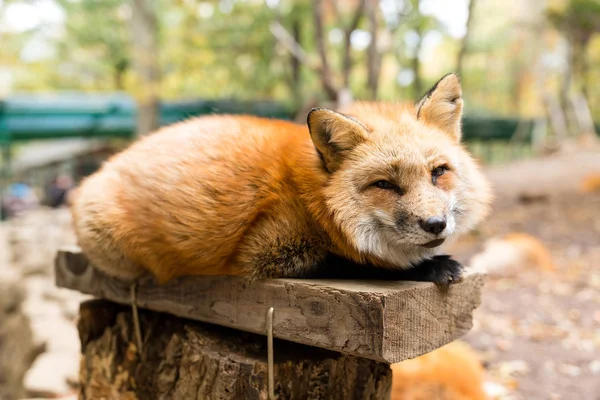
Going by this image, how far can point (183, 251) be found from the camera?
79.6 inches

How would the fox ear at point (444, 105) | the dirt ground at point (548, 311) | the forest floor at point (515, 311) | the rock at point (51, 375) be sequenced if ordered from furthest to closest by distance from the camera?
the rock at point (51, 375) < the forest floor at point (515, 311) < the dirt ground at point (548, 311) < the fox ear at point (444, 105)

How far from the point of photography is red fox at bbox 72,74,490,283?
1750 mm

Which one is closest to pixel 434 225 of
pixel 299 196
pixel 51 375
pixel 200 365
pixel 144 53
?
pixel 299 196

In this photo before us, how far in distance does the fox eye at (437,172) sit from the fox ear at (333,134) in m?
0.28

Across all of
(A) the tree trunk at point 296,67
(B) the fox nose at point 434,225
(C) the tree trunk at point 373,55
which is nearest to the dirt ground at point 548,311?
(B) the fox nose at point 434,225

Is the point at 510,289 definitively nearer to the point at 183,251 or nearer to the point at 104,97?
the point at 183,251

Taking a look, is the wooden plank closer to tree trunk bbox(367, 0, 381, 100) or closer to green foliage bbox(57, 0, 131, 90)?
tree trunk bbox(367, 0, 381, 100)

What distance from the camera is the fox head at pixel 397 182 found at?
1691mm

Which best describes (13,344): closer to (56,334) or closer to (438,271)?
(56,334)

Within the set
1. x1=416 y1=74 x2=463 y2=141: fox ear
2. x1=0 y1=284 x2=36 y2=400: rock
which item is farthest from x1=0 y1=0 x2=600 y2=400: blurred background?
Answer: x1=416 y1=74 x2=463 y2=141: fox ear

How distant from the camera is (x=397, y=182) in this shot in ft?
5.73

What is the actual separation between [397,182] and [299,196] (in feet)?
1.23

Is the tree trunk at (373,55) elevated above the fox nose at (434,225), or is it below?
above

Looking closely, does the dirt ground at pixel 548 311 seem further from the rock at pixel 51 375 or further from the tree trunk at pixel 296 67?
the tree trunk at pixel 296 67
